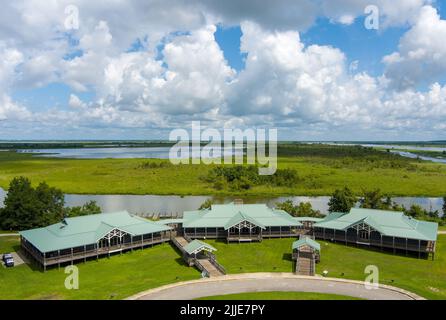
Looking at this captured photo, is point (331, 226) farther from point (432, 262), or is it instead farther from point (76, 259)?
point (76, 259)

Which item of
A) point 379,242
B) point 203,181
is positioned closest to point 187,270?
point 379,242

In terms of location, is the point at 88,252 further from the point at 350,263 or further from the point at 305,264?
the point at 350,263

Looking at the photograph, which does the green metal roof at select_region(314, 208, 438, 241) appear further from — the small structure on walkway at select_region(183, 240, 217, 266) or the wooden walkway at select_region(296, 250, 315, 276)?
the small structure on walkway at select_region(183, 240, 217, 266)

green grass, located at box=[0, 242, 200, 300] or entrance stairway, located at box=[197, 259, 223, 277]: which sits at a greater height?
entrance stairway, located at box=[197, 259, 223, 277]

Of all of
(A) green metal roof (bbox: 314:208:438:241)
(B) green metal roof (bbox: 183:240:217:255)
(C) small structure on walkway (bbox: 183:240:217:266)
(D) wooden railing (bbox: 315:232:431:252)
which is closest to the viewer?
(B) green metal roof (bbox: 183:240:217:255)

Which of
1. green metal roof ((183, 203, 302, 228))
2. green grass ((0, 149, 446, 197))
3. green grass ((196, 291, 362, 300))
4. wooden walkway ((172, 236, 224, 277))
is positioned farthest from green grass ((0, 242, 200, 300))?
green grass ((0, 149, 446, 197))
